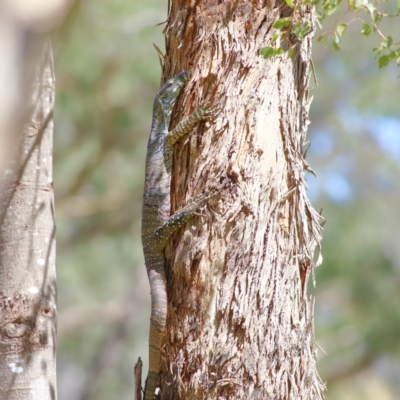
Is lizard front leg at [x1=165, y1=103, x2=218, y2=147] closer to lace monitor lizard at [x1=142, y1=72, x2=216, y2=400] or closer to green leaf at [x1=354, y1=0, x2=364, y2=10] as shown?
lace monitor lizard at [x1=142, y1=72, x2=216, y2=400]

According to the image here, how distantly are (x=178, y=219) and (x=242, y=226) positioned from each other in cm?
Answer: 40

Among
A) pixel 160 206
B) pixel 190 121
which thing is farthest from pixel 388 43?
pixel 160 206

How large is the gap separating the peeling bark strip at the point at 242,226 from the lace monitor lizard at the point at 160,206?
0.07 m

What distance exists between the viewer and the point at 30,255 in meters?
3.26

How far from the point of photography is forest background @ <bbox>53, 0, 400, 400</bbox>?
908 centimetres

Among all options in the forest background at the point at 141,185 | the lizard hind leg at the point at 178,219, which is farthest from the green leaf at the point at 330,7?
the forest background at the point at 141,185

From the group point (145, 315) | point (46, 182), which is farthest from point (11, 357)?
point (145, 315)

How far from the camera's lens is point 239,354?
120 inches

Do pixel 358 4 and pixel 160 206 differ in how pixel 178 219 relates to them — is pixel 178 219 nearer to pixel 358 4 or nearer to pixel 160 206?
pixel 160 206

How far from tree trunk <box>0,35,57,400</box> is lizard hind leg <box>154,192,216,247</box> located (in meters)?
0.65

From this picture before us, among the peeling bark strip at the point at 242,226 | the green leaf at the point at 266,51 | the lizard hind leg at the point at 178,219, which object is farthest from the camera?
the lizard hind leg at the point at 178,219

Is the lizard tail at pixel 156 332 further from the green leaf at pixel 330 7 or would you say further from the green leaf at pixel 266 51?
the green leaf at pixel 330 7

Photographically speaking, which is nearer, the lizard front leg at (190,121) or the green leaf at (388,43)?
the green leaf at (388,43)

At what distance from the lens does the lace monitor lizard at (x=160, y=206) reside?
329cm
